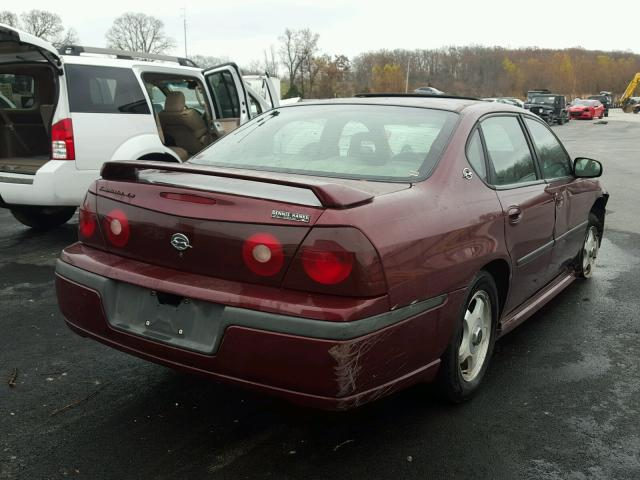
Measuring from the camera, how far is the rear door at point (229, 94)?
7820 mm

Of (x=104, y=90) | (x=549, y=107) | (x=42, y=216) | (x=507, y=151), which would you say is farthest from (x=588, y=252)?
(x=549, y=107)

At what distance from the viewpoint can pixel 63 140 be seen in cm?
582

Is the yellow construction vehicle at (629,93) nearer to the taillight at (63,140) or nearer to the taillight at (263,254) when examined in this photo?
the taillight at (63,140)

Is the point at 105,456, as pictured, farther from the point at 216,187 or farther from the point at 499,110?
the point at 499,110

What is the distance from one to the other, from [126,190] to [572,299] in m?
3.64

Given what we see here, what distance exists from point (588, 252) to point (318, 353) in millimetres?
3829

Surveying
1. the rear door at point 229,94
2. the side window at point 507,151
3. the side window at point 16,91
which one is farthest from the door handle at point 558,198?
the side window at point 16,91

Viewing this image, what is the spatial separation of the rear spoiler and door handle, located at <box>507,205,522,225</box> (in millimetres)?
1088

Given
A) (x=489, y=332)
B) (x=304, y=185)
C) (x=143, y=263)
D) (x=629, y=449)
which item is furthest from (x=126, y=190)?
(x=629, y=449)

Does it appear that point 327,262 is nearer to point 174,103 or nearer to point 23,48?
point 23,48

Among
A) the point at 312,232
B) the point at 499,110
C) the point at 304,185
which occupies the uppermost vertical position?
the point at 499,110

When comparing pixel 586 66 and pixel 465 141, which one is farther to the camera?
pixel 586 66

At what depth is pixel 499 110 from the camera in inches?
145

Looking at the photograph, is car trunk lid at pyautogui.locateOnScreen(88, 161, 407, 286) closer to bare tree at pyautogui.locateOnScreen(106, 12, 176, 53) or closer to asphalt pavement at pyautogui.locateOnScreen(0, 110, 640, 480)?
asphalt pavement at pyautogui.locateOnScreen(0, 110, 640, 480)
